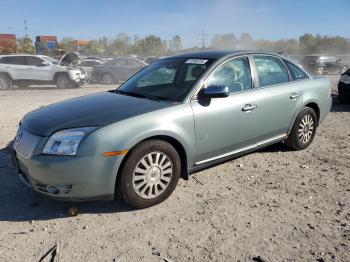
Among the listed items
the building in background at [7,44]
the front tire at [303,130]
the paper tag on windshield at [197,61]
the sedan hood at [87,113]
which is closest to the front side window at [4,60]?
the sedan hood at [87,113]

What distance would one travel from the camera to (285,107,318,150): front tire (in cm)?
534

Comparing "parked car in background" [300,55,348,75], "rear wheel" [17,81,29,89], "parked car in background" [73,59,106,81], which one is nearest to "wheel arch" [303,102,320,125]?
"rear wheel" [17,81,29,89]

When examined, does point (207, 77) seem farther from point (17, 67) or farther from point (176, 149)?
point (17, 67)

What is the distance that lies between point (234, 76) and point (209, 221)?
1938 millimetres

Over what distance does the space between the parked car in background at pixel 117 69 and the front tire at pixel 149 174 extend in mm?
14761

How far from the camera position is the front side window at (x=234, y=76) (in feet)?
14.0

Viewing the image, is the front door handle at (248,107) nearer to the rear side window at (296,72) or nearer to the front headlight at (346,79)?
the rear side window at (296,72)

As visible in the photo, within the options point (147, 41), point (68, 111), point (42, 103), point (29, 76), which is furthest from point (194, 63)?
point (147, 41)

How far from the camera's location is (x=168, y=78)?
481cm

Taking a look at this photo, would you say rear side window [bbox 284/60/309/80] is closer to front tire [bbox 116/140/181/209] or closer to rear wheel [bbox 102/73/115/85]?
front tire [bbox 116/140/181/209]

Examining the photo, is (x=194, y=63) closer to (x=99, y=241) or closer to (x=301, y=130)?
(x=301, y=130)

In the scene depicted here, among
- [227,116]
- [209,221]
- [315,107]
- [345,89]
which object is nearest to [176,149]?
[227,116]

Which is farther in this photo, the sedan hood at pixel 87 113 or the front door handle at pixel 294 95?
the front door handle at pixel 294 95

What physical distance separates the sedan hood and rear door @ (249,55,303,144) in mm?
1464
